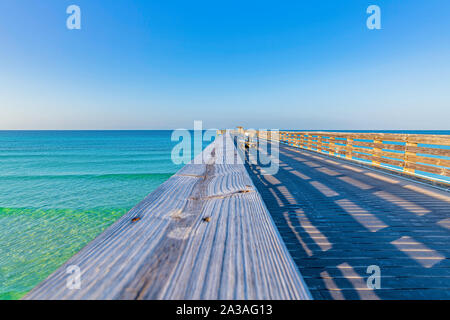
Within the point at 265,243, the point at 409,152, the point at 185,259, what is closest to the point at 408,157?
the point at 409,152

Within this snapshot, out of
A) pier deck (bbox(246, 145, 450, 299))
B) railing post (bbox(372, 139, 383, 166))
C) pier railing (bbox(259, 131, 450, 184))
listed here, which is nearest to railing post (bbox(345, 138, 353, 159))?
pier railing (bbox(259, 131, 450, 184))

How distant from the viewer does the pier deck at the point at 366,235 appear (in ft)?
6.38

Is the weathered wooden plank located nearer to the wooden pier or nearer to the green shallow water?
the wooden pier

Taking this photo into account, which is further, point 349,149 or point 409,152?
point 349,149

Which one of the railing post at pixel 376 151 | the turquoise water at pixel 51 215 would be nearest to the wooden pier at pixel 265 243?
the railing post at pixel 376 151

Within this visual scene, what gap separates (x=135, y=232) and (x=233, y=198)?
0.58 metres

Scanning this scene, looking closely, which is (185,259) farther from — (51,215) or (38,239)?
(51,215)

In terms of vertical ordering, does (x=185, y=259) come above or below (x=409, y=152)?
below

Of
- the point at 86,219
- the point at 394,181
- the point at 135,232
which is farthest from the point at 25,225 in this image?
the point at 394,181

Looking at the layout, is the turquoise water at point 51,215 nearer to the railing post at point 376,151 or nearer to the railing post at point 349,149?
the railing post at point 376,151

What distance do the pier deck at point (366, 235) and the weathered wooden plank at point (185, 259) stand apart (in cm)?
153

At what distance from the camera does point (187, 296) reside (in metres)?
0.53

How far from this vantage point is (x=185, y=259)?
0.66 m

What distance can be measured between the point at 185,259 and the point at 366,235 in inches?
121
